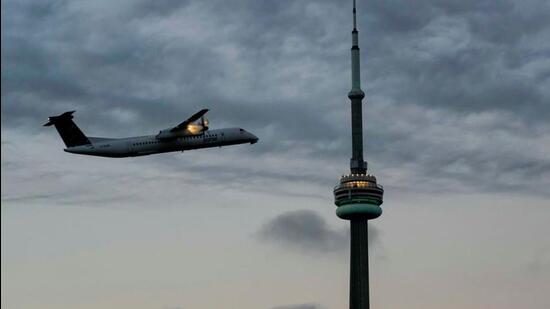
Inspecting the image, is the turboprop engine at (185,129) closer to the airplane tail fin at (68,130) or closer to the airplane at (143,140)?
the airplane at (143,140)

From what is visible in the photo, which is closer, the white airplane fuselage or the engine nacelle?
the white airplane fuselage

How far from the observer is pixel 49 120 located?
18250cm

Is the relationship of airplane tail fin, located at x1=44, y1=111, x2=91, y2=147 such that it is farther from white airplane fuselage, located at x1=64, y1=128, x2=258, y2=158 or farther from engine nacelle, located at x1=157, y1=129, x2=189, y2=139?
engine nacelle, located at x1=157, y1=129, x2=189, y2=139

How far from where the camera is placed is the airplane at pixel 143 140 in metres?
181

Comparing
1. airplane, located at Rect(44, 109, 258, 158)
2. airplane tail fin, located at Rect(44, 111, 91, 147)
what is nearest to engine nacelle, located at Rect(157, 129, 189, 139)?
airplane, located at Rect(44, 109, 258, 158)

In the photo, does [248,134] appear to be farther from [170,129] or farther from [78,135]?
[78,135]

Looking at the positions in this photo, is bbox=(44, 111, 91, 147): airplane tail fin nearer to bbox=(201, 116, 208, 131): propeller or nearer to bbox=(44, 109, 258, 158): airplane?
bbox=(44, 109, 258, 158): airplane

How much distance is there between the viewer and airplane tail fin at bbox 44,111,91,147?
180875 mm

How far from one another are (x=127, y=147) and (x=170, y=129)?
27.4ft

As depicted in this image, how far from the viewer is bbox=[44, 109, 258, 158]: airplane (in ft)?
594

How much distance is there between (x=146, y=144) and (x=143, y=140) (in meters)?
0.96

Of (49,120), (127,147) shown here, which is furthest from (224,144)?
(49,120)

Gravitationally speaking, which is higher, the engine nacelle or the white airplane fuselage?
the engine nacelle

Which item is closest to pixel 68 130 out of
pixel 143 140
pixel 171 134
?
pixel 143 140
